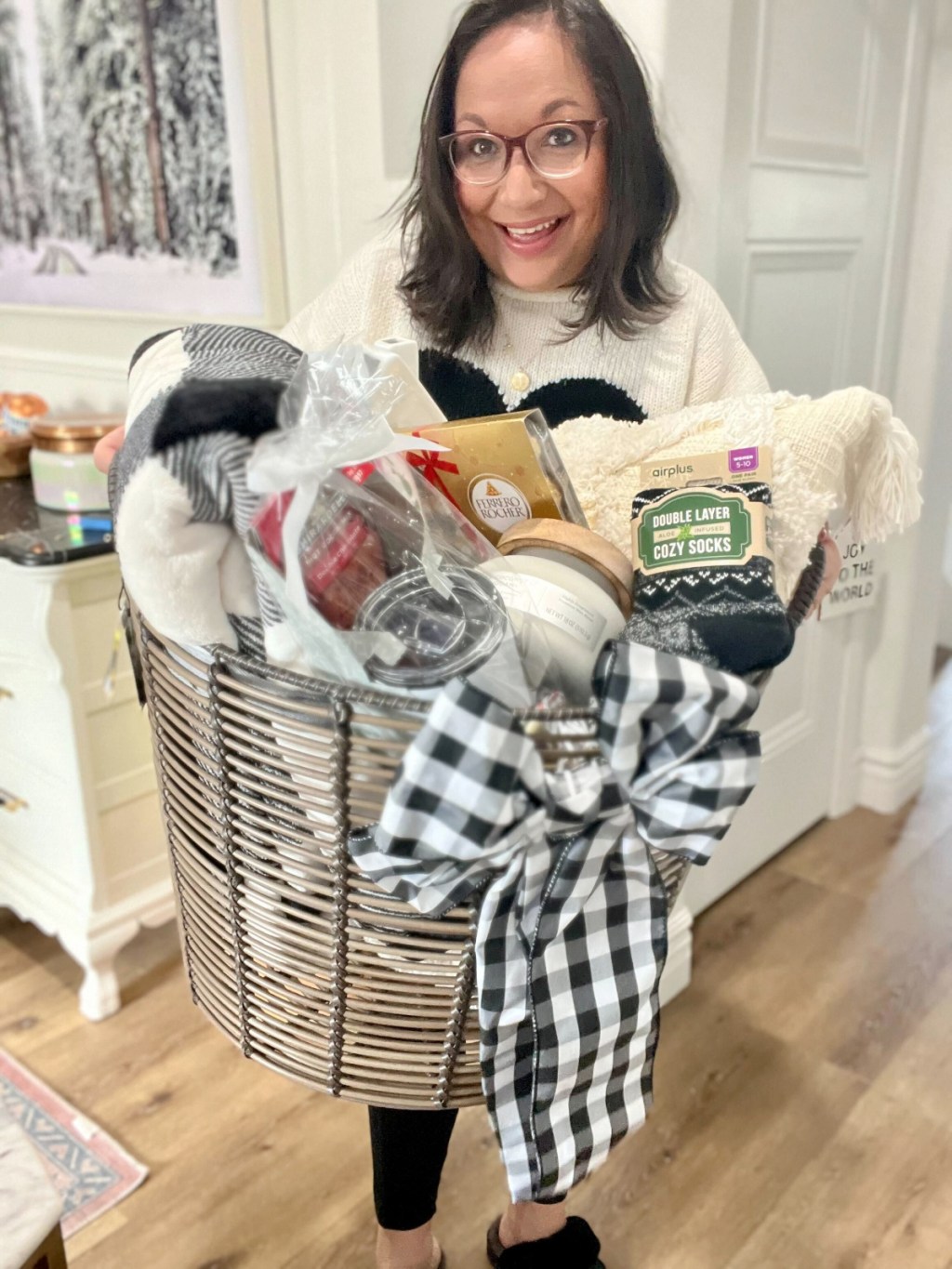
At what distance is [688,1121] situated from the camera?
4.41 ft

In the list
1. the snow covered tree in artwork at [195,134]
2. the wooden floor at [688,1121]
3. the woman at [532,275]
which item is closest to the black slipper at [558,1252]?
the woman at [532,275]

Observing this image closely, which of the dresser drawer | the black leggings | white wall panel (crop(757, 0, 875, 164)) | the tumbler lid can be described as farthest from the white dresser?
white wall panel (crop(757, 0, 875, 164))

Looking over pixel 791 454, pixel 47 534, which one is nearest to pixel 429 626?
pixel 791 454

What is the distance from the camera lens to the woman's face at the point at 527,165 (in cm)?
88

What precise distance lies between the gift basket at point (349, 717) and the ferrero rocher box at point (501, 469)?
0.15ft

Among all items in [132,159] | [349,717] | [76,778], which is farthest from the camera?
[132,159]

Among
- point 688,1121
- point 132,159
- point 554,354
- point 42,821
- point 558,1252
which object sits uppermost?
point 132,159

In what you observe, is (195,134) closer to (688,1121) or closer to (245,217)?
(245,217)

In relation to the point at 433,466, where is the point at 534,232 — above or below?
above

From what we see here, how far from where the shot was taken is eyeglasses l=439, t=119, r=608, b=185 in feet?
2.92

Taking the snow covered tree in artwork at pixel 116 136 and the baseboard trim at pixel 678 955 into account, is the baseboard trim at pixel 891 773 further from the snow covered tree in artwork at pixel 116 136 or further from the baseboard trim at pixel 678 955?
the snow covered tree in artwork at pixel 116 136

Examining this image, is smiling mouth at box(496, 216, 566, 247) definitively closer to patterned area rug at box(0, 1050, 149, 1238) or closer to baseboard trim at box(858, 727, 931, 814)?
patterned area rug at box(0, 1050, 149, 1238)

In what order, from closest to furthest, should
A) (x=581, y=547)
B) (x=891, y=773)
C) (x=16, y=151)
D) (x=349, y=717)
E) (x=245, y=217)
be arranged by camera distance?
(x=349, y=717), (x=581, y=547), (x=245, y=217), (x=16, y=151), (x=891, y=773)

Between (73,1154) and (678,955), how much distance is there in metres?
0.86
